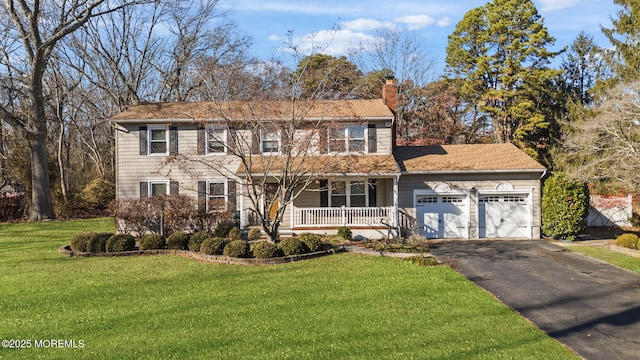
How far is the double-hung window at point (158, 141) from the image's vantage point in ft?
65.9

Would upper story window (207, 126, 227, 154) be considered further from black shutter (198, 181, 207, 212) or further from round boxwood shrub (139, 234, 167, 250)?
round boxwood shrub (139, 234, 167, 250)

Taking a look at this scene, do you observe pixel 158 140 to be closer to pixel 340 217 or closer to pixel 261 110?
pixel 261 110

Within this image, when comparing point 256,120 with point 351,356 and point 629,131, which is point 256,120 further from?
point 629,131

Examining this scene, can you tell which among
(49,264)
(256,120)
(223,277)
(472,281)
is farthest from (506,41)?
(49,264)

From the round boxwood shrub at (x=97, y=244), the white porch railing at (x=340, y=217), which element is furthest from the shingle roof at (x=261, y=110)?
the round boxwood shrub at (x=97, y=244)

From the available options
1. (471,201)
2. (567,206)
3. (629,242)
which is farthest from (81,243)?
(629,242)

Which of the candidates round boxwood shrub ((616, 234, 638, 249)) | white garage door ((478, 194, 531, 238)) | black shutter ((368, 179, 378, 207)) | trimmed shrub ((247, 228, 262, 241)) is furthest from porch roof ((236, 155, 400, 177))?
round boxwood shrub ((616, 234, 638, 249))

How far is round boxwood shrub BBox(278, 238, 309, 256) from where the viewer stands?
14060 mm

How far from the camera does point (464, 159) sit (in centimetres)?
1991

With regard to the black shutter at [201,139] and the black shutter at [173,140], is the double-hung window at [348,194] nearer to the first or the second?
the black shutter at [201,139]

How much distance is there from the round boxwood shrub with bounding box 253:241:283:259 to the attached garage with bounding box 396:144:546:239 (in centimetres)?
704

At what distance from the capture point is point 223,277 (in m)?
11.8

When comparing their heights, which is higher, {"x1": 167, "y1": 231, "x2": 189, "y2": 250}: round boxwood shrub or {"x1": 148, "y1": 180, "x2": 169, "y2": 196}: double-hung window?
{"x1": 148, "y1": 180, "x2": 169, "y2": 196}: double-hung window

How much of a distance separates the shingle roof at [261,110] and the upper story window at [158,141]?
721 millimetres
